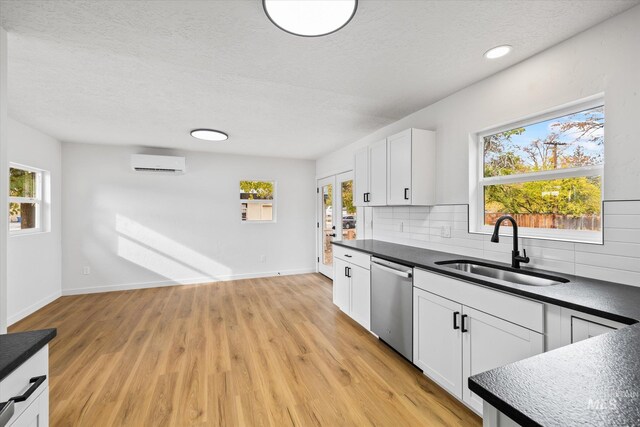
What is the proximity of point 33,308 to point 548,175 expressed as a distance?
5.86 m

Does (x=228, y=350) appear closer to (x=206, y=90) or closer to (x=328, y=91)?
(x=206, y=90)

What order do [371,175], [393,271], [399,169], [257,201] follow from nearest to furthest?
1. [393,271]
2. [399,169]
3. [371,175]
4. [257,201]

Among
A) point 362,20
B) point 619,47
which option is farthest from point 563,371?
point 619,47

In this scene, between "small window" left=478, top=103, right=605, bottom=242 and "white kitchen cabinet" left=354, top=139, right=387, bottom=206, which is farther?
"white kitchen cabinet" left=354, top=139, right=387, bottom=206

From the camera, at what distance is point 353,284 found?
329 centimetres

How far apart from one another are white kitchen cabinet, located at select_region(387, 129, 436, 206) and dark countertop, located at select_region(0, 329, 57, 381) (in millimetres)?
2703

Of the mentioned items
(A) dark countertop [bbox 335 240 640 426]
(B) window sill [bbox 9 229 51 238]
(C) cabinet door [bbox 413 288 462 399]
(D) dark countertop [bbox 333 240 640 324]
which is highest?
(B) window sill [bbox 9 229 51 238]

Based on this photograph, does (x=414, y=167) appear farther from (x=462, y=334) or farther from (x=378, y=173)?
(x=462, y=334)

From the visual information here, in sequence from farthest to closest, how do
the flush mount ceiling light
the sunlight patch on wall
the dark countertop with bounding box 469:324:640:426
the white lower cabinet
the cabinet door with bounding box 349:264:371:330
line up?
the sunlight patch on wall
the cabinet door with bounding box 349:264:371:330
the white lower cabinet
the flush mount ceiling light
the dark countertop with bounding box 469:324:640:426

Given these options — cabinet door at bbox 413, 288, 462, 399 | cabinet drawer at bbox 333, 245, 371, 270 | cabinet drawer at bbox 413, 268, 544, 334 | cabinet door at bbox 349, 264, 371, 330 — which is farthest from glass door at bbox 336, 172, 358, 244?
cabinet drawer at bbox 413, 268, 544, 334

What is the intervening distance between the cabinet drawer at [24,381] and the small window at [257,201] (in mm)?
4501

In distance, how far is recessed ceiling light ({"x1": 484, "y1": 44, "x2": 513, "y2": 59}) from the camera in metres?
1.95

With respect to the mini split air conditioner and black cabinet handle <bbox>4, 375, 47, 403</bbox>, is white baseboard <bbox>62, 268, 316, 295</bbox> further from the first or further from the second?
black cabinet handle <bbox>4, 375, 47, 403</bbox>

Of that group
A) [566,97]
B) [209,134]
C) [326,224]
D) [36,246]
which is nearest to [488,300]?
[566,97]
